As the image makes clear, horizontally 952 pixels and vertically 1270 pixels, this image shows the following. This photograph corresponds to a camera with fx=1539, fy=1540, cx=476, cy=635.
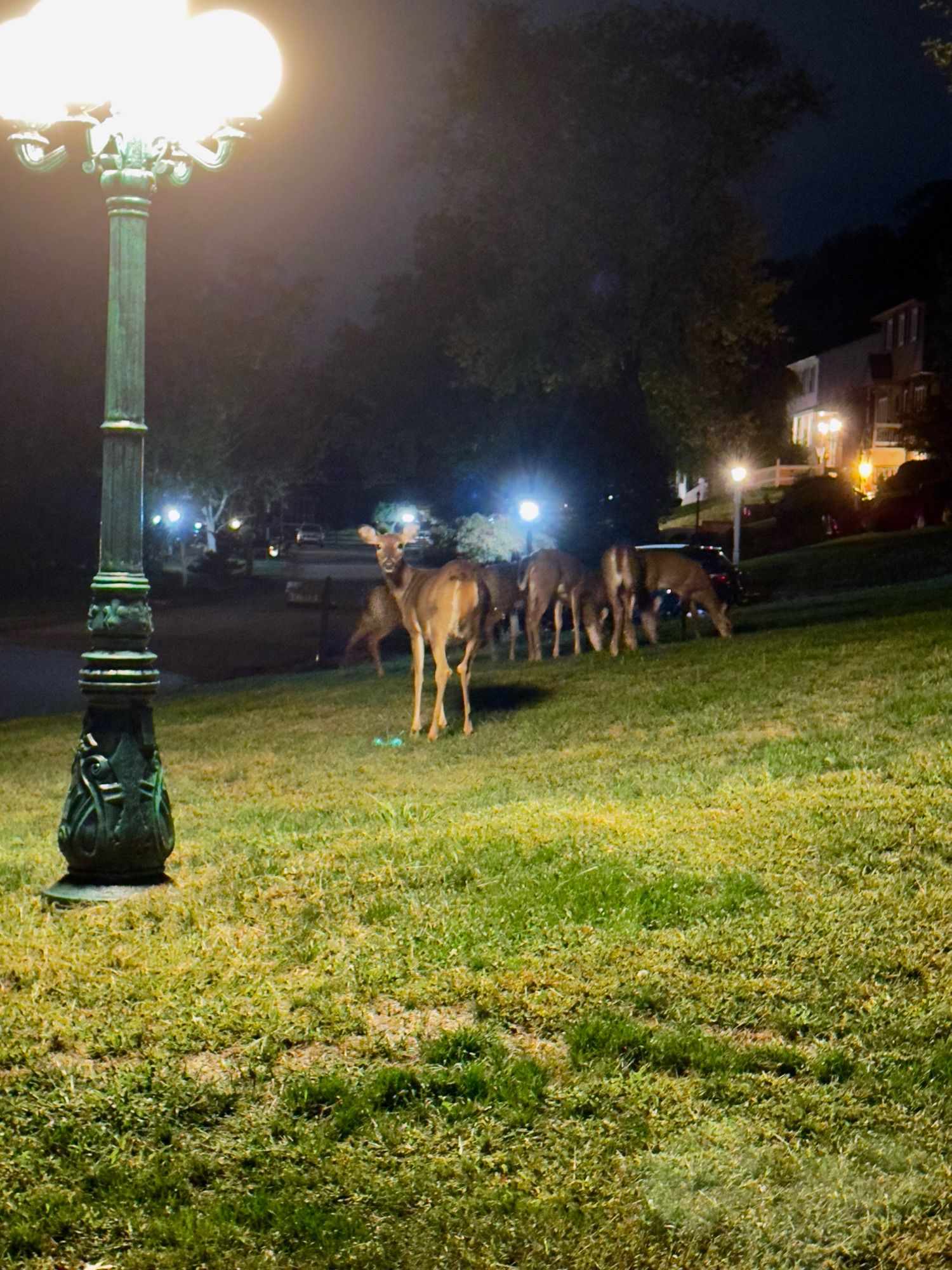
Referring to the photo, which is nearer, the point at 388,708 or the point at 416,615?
the point at 416,615

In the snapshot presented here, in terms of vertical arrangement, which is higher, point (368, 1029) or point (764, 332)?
point (764, 332)

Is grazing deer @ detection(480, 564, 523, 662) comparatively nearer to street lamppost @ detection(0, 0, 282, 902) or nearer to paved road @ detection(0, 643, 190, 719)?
paved road @ detection(0, 643, 190, 719)

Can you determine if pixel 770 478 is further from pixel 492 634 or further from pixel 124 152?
pixel 124 152

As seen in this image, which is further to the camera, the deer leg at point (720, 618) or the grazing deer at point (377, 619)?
the deer leg at point (720, 618)

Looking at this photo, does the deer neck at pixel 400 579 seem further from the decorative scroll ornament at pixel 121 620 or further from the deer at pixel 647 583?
the decorative scroll ornament at pixel 121 620

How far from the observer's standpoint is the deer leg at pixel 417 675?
536 inches

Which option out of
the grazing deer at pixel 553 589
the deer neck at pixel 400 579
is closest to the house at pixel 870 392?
the grazing deer at pixel 553 589

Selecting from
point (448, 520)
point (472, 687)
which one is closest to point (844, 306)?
point (448, 520)

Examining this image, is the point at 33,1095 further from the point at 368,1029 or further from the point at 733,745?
A: the point at 733,745

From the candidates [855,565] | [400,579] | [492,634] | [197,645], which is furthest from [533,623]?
[855,565]

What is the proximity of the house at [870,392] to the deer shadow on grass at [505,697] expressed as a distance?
5171 centimetres

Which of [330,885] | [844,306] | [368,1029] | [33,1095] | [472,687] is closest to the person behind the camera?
[33,1095]

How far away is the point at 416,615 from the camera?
45.1ft

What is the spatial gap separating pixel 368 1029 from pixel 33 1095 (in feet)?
3.69
